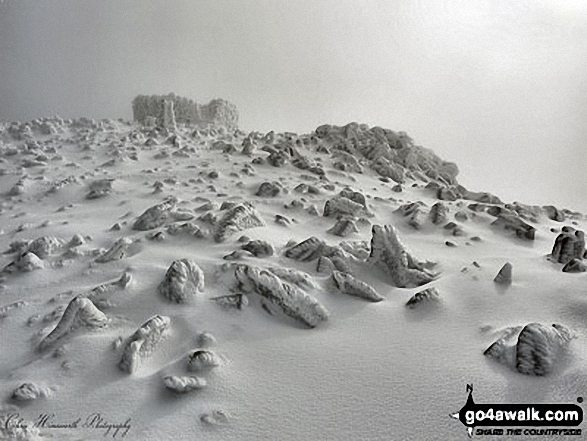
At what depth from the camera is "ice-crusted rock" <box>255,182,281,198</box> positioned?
19.8 feet

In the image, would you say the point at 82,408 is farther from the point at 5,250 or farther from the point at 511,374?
the point at 5,250

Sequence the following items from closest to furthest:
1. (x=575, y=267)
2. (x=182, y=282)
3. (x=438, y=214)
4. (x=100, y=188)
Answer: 1. (x=182, y=282)
2. (x=575, y=267)
3. (x=438, y=214)
4. (x=100, y=188)

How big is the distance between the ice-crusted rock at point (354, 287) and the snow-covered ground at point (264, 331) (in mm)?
48

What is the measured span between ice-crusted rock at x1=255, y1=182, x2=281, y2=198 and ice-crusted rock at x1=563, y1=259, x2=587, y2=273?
11.4ft

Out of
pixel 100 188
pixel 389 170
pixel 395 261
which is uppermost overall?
pixel 395 261

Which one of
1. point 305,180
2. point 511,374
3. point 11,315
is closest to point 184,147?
point 305,180

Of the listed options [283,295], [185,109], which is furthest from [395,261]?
[185,109]

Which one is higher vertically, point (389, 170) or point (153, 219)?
point (153, 219)

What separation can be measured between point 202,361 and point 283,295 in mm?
732

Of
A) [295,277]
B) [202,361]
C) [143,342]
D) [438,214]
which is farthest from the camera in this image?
[438,214]

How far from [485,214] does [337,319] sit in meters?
3.33

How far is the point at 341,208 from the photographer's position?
17.4 feet

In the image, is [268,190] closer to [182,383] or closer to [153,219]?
[153,219]

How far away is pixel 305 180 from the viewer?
23.4ft
